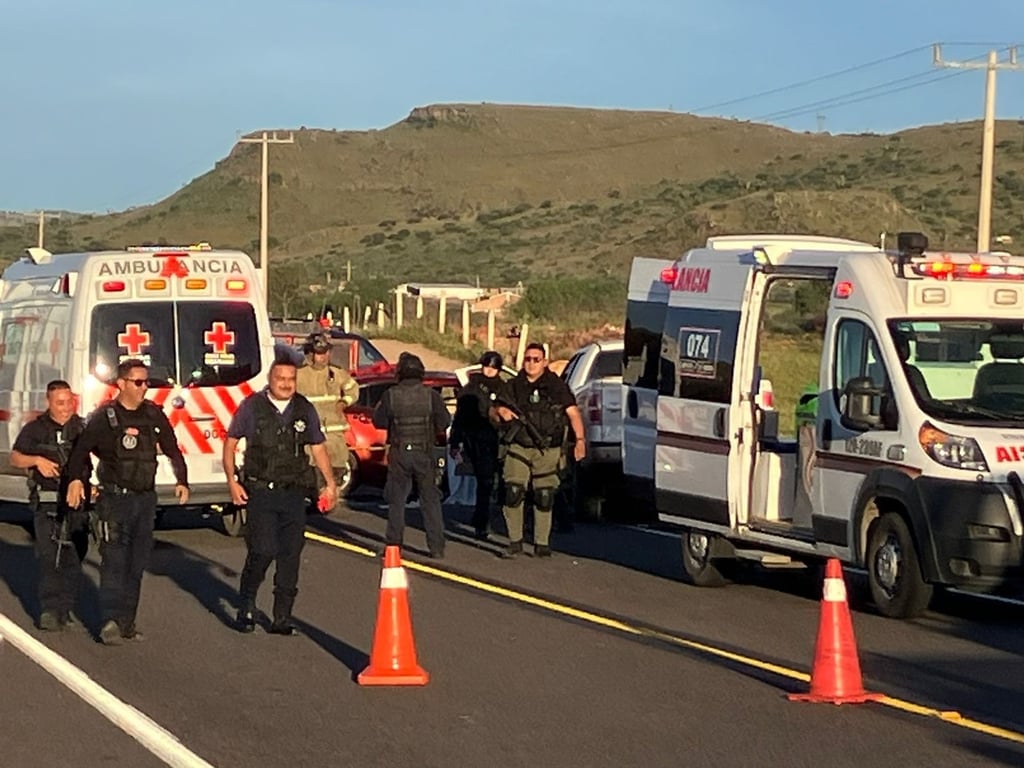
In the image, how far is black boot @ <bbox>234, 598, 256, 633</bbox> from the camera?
41.2 feet

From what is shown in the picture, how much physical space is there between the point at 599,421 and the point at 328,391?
2.73 meters

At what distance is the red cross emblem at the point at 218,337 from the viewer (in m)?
17.8

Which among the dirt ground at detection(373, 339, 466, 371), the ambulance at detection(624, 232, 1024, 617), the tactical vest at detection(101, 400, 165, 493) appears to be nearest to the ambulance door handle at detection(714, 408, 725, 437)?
the ambulance at detection(624, 232, 1024, 617)

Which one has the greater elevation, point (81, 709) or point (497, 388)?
point (497, 388)

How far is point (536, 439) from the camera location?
16.8 meters

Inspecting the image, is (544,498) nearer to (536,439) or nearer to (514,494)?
(514,494)

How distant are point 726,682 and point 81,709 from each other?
338 cm

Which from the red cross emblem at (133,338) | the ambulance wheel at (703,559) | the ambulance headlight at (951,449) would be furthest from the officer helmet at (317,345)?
the ambulance headlight at (951,449)

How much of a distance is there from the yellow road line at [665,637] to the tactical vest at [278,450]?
7.18 feet

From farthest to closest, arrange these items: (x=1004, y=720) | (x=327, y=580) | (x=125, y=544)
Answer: (x=327, y=580) < (x=125, y=544) < (x=1004, y=720)

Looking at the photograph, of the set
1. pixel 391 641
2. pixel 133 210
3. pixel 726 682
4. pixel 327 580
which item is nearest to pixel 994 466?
pixel 726 682

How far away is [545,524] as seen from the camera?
16844 millimetres

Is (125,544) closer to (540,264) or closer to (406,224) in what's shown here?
(540,264)

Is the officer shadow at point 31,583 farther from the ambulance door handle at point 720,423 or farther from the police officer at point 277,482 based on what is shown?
the ambulance door handle at point 720,423
